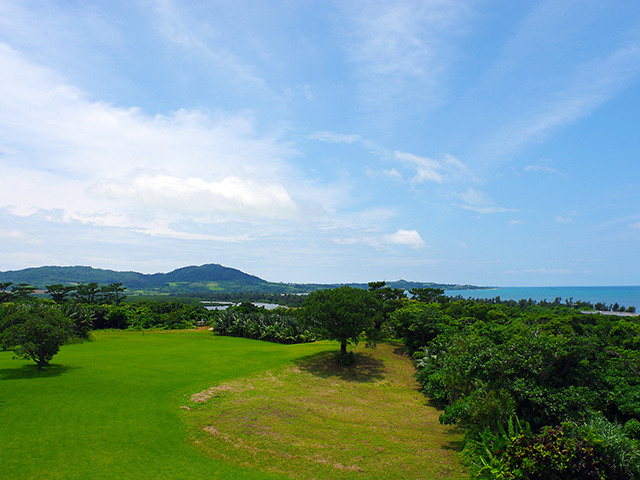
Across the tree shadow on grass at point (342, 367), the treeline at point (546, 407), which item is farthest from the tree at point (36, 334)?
the treeline at point (546, 407)

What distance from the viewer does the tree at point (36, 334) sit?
21.9m

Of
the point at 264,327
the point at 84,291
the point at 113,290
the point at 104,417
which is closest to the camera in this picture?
the point at 104,417

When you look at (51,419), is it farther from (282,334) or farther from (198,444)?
(282,334)

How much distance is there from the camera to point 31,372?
2270cm

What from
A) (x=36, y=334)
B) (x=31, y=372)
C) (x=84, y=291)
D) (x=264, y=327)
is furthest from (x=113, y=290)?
(x=36, y=334)

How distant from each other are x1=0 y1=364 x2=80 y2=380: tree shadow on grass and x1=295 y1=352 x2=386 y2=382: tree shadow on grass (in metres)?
18.7

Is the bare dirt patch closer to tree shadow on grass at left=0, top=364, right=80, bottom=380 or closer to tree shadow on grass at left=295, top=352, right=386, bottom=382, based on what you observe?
tree shadow on grass at left=295, top=352, right=386, bottom=382

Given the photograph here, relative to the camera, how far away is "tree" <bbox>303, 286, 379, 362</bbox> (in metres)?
29.9

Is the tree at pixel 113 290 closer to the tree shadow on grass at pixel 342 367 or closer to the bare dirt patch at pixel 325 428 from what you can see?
the tree shadow on grass at pixel 342 367

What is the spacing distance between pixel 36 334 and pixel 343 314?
23153 mm

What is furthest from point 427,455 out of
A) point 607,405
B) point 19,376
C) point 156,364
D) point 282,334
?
point 282,334

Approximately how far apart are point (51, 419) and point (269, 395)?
11.9m

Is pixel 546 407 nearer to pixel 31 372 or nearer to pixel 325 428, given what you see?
pixel 325 428

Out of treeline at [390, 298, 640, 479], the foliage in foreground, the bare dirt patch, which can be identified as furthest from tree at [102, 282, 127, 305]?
treeline at [390, 298, 640, 479]
